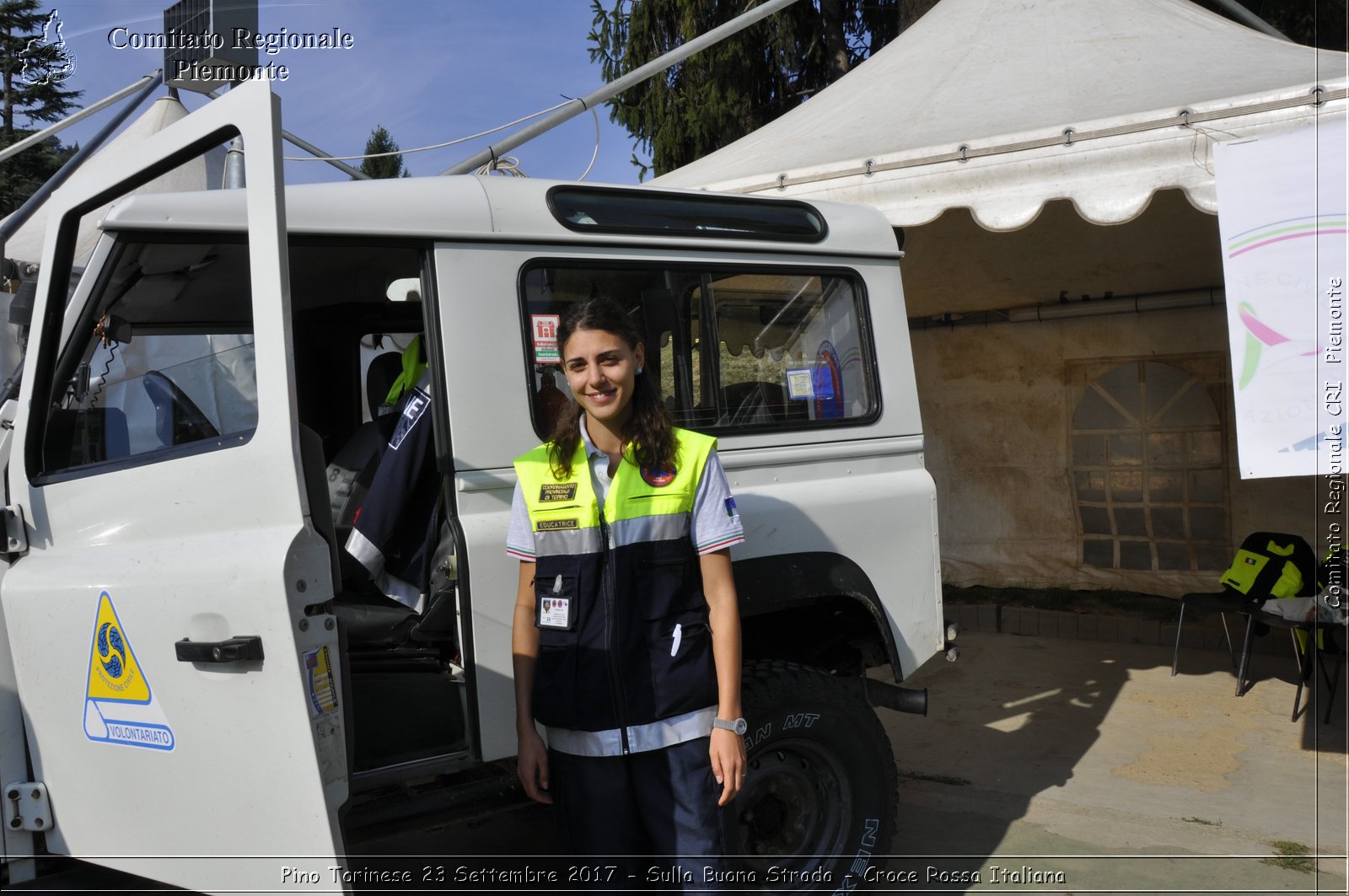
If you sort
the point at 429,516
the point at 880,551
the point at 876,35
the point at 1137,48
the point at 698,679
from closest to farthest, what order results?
the point at 698,679 < the point at 429,516 < the point at 880,551 < the point at 1137,48 < the point at 876,35

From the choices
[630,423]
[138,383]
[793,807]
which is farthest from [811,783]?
[138,383]

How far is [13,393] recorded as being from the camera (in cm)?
301

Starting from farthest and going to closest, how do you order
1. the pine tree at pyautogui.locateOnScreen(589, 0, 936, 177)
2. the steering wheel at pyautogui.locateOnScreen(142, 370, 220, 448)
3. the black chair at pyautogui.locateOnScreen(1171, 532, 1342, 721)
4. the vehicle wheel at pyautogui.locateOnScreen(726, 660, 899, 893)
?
the pine tree at pyautogui.locateOnScreen(589, 0, 936, 177) → the black chair at pyautogui.locateOnScreen(1171, 532, 1342, 721) → the vehicle wheel at pyautogui.locateOnScreen(726, 660, 899, 893) → the steering wheel at pyautogui.locateOnScreen(142, 370, 220, 448)

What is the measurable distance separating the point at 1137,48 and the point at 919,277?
7.31ft

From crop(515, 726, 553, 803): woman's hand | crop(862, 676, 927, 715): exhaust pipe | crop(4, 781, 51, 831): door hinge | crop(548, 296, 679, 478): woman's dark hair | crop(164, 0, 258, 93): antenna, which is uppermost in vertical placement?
crop(164, 0, 258, 93): antenna

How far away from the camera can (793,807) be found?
10.8ft

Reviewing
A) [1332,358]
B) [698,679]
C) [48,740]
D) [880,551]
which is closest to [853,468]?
[880,551]

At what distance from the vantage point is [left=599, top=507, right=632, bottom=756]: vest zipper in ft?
7.50

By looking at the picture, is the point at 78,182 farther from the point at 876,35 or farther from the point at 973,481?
the point at 876,35

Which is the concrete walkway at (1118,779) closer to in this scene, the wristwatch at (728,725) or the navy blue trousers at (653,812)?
the navy blue trousers at (653,812)

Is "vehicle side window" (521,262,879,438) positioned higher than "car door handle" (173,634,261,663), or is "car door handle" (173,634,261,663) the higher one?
"vehicle side window" (521,262,879,438)

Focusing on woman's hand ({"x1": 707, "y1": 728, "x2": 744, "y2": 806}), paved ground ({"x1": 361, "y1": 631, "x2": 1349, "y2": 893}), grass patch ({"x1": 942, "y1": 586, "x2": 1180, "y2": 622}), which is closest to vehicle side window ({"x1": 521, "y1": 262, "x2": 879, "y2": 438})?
woman's hand ({"x1": 707, "y1": 728, "x2": 744, "y2": 806})

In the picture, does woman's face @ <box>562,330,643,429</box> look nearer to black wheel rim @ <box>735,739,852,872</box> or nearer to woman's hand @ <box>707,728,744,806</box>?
woman's hand @ <box>707,728,744,806</box>

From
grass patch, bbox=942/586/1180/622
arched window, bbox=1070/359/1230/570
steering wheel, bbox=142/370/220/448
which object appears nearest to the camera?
steering wheel, bbox=142/370/220/448
